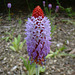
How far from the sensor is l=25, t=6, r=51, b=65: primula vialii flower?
1.40 m

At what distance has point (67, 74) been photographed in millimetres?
2285

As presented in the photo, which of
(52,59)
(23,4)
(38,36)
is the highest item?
(23,4)

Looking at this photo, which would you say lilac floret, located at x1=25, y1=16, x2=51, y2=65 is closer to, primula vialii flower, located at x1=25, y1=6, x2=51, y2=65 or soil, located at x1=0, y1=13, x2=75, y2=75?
primula vialii flower, located at x1=25, y1=6, x2=51, y2=65

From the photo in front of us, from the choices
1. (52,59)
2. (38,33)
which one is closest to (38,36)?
(38,33)

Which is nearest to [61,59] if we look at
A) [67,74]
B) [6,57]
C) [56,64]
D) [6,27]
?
[56,64]

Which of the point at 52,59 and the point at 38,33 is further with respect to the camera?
the point at 52,59

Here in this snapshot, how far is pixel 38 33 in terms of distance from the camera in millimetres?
1412

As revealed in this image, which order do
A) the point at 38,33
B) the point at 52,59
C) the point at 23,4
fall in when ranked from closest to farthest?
the point at 38,33, the point at 52,59, the point at 23,4

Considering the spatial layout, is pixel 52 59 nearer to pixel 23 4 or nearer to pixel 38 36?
pixel 38 36

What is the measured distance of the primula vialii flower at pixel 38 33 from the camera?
4.60ft

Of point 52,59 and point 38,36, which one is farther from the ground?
point 38,36

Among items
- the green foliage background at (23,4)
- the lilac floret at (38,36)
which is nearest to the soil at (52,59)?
the lilac floret at (38,36)

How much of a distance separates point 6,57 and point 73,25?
2.46 metres

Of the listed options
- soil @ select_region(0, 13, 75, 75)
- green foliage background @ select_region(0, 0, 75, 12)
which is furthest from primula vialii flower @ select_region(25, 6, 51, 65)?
green foliage background @ select_region(0, 0, 75, 12)
